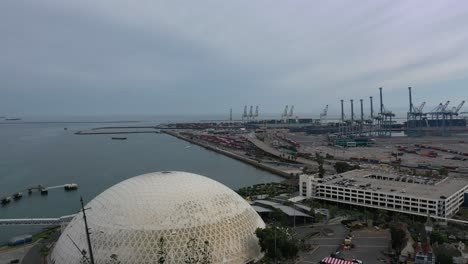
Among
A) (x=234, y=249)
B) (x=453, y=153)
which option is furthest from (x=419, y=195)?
(x=453, y=153)

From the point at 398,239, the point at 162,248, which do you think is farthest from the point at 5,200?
the point at 398,239

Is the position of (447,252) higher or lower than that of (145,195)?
lower

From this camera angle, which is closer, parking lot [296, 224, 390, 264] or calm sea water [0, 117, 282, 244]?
parking lot [296, 224, 390, 264]

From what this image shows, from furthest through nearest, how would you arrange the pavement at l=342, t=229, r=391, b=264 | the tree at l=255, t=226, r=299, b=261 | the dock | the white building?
1. the dock
2. the white building
3. the pavement at l=342, t=229, r=391, b=264
4. the tree at l=255, t=226, r=299, b=261

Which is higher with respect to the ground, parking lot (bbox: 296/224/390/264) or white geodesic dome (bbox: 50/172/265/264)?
white geodesic dome (bbox: 50/172/265/264)

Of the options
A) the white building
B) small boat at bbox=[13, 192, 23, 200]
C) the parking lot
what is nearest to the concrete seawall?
the white building

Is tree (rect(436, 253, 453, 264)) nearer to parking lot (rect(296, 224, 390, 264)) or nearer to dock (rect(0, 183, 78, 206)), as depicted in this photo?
parking lot (rect(296, 224, 390, 264))

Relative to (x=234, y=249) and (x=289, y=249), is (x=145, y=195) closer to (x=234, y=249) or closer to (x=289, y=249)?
(x=234, y=249)
